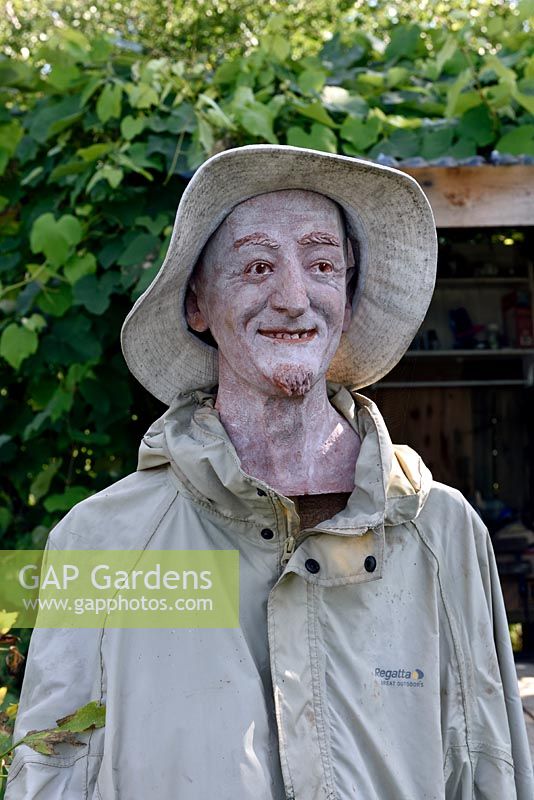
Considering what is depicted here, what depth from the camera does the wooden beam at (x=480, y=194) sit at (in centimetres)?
328

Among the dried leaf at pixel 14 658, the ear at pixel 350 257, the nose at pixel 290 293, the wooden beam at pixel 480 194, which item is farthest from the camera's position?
the wooden beam at pixel 480 194

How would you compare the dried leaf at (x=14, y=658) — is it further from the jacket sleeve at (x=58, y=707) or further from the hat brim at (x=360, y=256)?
the hat brim at (x=360, y=256)

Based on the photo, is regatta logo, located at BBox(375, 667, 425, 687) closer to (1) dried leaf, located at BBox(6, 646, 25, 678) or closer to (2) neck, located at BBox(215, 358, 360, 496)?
(2) neck, located at BBox(215, 358, 360, 496)

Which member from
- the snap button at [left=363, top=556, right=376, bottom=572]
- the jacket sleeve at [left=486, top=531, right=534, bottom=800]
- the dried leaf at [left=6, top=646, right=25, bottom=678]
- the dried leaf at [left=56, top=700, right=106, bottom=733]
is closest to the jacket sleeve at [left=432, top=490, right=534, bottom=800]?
the jacket sleeve at [left=486, top=531, right=534, bottom=800]

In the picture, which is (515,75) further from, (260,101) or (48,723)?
(48,723)

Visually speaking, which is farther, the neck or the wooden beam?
the wooden beam

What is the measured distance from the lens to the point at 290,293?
1.55 metres

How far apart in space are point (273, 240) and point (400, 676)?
0.69 metres

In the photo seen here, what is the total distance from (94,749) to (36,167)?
2.70 meters

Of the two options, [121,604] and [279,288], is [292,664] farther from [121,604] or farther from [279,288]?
[279,288]

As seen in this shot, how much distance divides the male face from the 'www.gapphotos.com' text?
35 cm

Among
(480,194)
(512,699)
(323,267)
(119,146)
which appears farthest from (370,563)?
(119,146)

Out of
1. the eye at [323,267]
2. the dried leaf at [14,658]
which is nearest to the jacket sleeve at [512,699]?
the eye at [323,267]

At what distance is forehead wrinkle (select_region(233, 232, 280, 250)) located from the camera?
5.16ft
